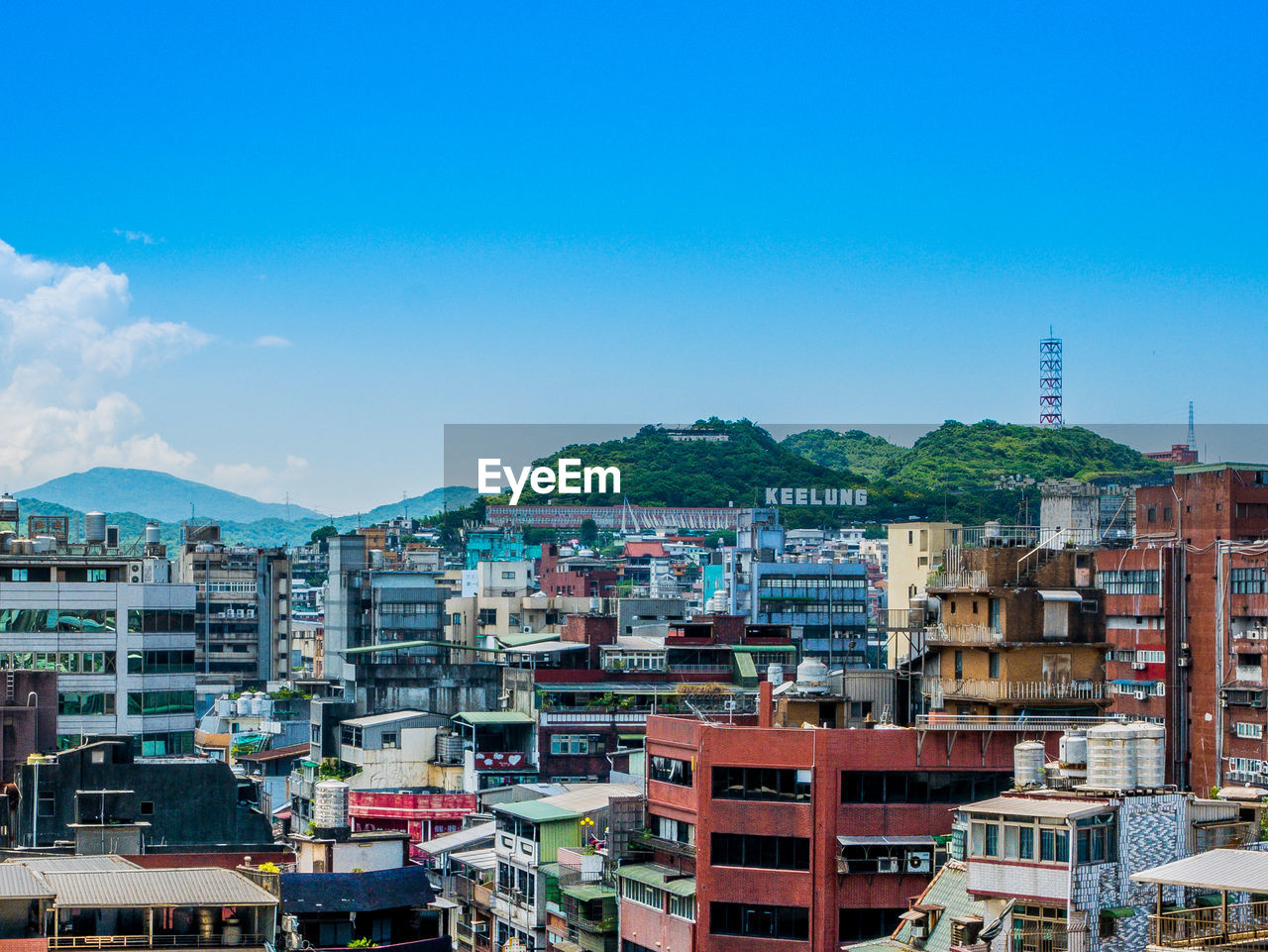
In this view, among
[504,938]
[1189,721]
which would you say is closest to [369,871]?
[504,938]

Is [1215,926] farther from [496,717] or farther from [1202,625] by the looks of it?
[1202,625]

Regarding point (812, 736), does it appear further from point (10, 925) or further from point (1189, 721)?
point (1189, 721)

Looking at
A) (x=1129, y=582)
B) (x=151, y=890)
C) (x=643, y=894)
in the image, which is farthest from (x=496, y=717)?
(x=151, y=890)

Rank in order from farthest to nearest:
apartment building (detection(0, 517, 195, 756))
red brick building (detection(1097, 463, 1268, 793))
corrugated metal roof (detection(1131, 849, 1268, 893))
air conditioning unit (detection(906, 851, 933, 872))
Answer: red brick building (detection(1097, 463, 1268, 793))
apartment building (detection(0, 517, 195, 756))
air conditioning unit (detection(906, 851, 933, 872))
corrugated metal roof (detection(1131, 849, 1268, 893))

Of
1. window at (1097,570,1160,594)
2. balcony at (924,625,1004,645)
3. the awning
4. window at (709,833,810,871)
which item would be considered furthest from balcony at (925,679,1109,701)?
window at (1097,570,1160,594)

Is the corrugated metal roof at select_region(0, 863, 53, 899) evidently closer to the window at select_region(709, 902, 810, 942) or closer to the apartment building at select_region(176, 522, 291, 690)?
the window at select_region(709, 902, 810, 942)

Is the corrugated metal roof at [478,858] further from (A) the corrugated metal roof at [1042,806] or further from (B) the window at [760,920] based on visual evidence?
(A) the corrugated metal roof at [1042,806]
